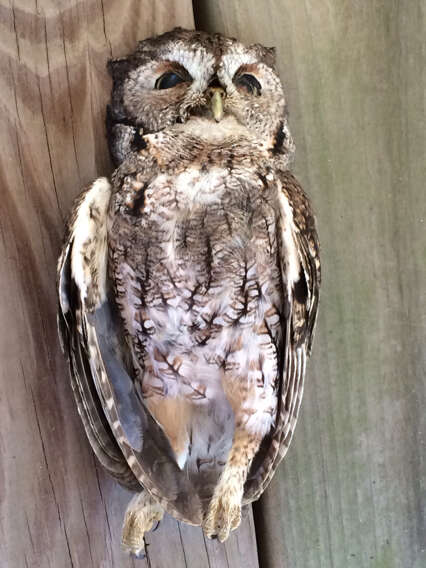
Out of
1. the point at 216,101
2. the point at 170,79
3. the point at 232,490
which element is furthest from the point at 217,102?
the point at 232,490

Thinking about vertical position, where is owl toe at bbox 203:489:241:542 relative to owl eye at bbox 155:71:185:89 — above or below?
below

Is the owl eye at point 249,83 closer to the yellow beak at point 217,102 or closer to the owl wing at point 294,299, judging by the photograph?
the yellow beak at point 217,102

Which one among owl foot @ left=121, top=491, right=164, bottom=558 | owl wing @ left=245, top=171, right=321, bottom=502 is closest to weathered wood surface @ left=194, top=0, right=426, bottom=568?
owl wing @ left=245, top=171, right=321, bottom=502

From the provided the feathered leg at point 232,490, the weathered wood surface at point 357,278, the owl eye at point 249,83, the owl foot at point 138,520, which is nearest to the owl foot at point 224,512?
the feathered leg at point 232,490

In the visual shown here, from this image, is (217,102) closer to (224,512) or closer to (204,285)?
(204,285)

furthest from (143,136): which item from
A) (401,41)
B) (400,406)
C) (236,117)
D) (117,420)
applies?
(400,406)

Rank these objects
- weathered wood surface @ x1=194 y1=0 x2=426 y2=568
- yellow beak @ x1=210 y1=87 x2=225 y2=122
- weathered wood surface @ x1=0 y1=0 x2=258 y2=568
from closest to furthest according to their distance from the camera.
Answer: yellow beak @ x1=210 y1=87 x2=225 y2=122 → weathered wood surface @ x1=0 y1=0 x2=258 y2=568 → weathered wood surface @ x1=194 y1=0 x2=426 y2=568

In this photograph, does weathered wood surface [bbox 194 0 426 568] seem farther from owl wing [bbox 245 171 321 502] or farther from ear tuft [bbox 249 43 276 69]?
owl wing [bbox 245 171 321 502]
